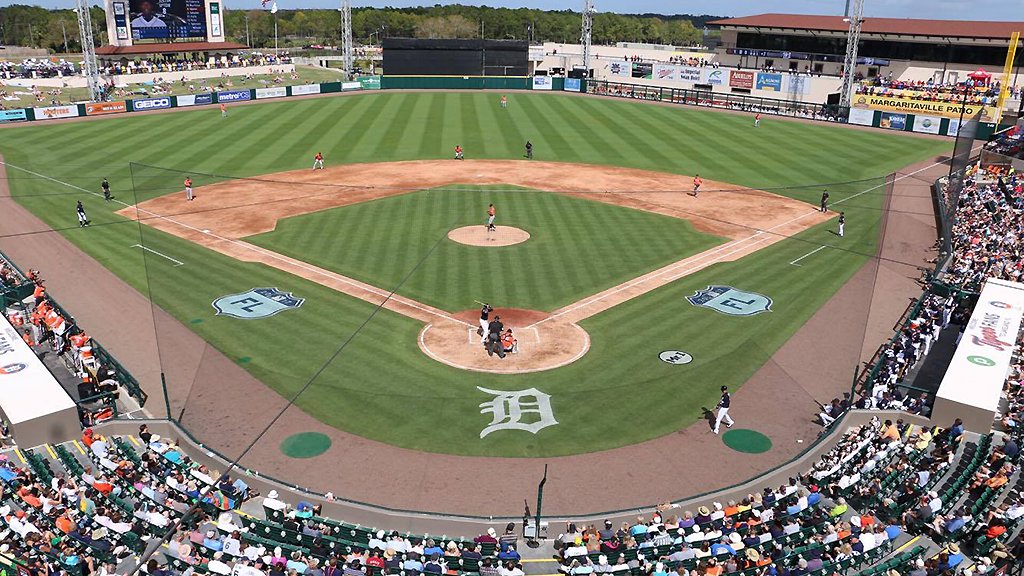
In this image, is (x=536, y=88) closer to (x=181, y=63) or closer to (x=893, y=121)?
(x=893, y=121)

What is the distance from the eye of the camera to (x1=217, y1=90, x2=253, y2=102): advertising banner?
253 ft

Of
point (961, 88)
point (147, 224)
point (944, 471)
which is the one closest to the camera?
point (944, 471)

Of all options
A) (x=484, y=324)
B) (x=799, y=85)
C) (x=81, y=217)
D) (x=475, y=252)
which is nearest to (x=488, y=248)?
(x=475, y=252)

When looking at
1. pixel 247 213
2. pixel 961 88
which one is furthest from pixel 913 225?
pixel 961 88

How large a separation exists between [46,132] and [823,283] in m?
60.0

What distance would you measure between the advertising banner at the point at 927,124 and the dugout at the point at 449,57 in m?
46.7

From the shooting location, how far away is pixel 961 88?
7900cm

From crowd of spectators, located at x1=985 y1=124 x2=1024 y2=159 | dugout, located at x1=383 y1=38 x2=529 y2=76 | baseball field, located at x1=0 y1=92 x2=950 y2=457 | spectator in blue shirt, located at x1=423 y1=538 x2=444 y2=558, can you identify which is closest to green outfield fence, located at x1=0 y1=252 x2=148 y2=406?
baseball field, located at x1=0 y1=92 x2=950 y2=457

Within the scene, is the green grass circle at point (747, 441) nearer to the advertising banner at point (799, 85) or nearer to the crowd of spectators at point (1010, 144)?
the crowd of spectators at point (1010, 144)

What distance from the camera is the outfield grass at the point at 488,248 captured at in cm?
2986

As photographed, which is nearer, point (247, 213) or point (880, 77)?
point (247, 213)

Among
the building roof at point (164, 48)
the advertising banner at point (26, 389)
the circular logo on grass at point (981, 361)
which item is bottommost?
the advertising banner at point (26, 389)

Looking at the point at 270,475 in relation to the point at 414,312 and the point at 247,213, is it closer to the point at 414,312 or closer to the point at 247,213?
the point at 414,312

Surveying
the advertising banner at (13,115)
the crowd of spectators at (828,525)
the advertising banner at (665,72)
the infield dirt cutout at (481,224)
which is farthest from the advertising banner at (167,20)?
the crowd of spectators at (828,525)
